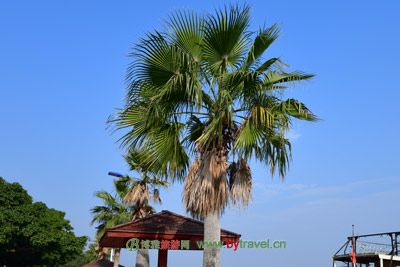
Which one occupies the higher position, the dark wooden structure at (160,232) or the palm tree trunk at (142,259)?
the dark wooden structure at (160,232)

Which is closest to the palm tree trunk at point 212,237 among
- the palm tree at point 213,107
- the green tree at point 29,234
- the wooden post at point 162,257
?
the palm tree at point 213,107

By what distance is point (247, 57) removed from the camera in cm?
1026

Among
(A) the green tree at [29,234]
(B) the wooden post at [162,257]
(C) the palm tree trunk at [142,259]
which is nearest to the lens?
(B) the wooden post at [162,257]

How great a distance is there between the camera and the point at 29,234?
3447 centimetres

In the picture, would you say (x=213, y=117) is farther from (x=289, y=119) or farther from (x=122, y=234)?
(x=122, y=234)

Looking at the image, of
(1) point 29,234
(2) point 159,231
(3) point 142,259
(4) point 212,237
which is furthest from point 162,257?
(1) point 29,234

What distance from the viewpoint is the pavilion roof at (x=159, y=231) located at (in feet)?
44.1

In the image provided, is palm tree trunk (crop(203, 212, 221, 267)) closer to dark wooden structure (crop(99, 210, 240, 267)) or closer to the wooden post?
dark wooden structure (crop(99, 210, 240, 267))

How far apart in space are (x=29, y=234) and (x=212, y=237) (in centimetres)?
2772

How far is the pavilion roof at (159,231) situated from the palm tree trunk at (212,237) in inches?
143

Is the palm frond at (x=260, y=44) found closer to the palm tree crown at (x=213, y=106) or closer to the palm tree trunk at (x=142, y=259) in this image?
the palm tree crown at (x=213, y=106)

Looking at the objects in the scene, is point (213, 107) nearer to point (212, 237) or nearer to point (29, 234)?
point (212, 237)

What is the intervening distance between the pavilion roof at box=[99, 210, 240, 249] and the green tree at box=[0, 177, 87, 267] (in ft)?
70.8

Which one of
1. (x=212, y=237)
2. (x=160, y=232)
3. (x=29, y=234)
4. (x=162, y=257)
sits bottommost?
(x=162, y=257)
